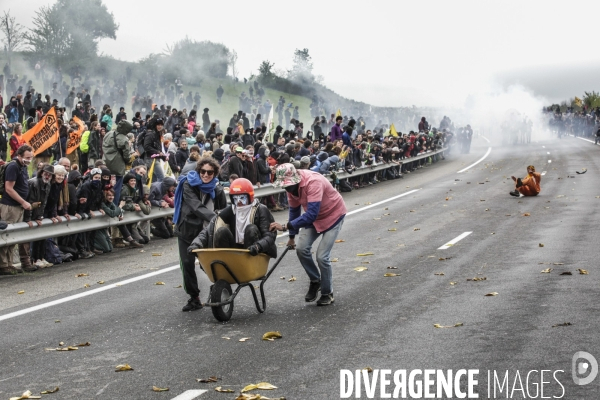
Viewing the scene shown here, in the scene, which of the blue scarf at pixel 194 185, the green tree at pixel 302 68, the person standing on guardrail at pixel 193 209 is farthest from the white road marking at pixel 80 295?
the green tree at pixel 302 68

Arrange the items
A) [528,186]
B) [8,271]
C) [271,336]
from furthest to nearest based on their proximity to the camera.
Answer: [528,186]
[8,271]
[271,336]

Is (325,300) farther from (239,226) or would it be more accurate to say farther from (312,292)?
(239,226)

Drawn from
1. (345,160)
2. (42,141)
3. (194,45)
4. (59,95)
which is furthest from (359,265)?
(194,45)

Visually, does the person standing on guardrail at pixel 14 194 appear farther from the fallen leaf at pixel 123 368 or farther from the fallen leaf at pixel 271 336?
the fallen leaf at pixel 123 368

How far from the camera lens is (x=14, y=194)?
1380cm

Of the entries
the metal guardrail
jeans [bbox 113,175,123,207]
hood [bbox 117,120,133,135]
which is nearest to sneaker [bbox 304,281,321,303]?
the metal guardrail

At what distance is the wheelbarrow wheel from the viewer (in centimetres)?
907

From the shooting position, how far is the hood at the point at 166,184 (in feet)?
59.8

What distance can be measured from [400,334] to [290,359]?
4.38ft

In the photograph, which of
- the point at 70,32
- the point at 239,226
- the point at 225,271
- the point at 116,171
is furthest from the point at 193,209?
the point at 70,32

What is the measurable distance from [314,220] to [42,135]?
11.6 metres

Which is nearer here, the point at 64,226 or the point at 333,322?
the point at 333,322

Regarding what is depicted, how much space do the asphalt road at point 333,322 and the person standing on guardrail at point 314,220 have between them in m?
0.30

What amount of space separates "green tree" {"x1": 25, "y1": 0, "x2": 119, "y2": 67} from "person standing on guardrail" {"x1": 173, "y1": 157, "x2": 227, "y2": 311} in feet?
171
